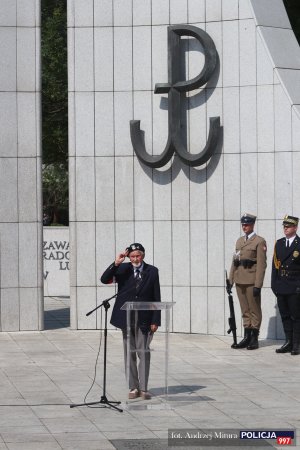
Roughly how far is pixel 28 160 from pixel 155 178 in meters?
2.03

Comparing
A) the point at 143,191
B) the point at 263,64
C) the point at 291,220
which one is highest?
the point at 263,64

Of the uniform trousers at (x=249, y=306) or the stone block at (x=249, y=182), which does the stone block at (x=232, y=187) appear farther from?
the uniform trousers at (x=249, y=306)

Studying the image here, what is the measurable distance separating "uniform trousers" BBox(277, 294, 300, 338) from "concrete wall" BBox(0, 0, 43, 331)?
4.28 meters

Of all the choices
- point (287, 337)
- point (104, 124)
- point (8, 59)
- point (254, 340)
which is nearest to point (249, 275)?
point (254, 340)

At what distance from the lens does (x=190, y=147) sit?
59.0 ft

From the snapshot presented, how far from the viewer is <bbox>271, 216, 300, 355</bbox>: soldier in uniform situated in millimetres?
15883

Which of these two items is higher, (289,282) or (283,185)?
(283,185)

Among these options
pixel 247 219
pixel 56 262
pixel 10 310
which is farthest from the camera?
pixel 56 262

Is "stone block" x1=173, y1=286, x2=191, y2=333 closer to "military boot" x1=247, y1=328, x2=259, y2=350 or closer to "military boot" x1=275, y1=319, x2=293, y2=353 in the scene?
"military boot" x1=247, y1=328, x2=259, y2=350

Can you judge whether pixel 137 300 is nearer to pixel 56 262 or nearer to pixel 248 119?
pixel 248 119

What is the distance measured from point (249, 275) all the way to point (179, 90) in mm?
3240

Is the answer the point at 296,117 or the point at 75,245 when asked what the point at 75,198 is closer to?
the point at 75,245

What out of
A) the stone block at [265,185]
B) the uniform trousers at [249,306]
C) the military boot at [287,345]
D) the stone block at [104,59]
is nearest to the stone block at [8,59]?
the stone block at [104,59]

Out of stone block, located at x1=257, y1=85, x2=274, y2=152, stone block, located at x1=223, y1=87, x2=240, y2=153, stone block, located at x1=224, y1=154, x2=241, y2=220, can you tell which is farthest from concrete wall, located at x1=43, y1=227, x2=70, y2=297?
stone block, located at x1=257, y1=85, x2=274, y2=152
